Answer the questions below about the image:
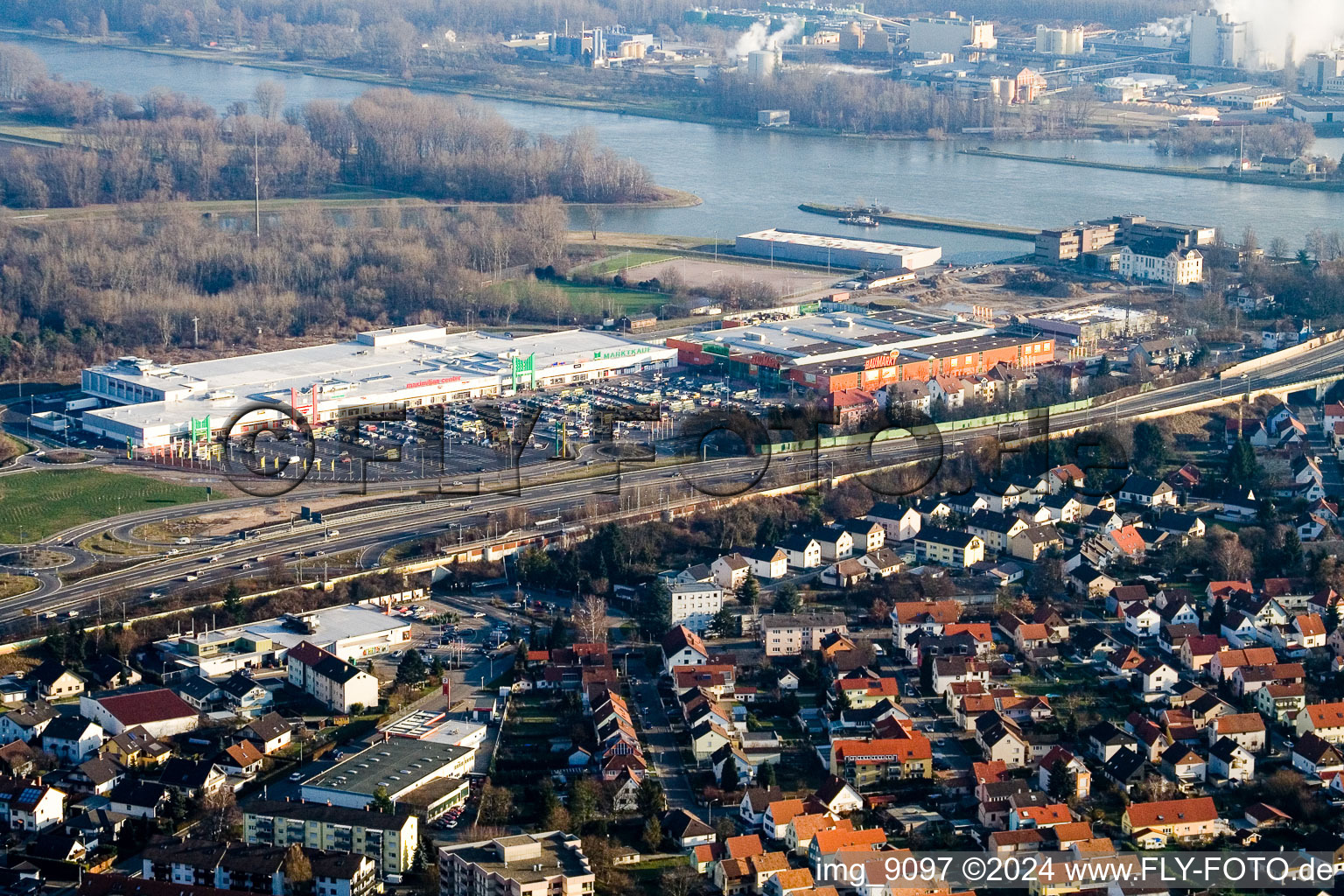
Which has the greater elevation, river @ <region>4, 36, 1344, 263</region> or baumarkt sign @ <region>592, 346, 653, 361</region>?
river @ <region>4, 36, 1344, 263</region>

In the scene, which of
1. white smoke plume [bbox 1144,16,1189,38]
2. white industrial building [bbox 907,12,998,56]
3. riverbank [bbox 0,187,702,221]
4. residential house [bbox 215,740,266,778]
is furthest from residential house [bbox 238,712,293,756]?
white smoke plume [bbox 1144,16,1189,38]

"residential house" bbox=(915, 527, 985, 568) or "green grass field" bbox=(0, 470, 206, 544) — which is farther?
"green grass field" bbox=(0, 470, 206, 544)

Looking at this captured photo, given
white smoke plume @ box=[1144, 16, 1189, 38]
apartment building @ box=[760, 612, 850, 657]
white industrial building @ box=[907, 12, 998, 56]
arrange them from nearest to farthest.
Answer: apartment building @ box=[760, 612, 850, 657] < white industrial building @ box=[907, 12, 998, 56] < white smoke plume @ box=[1144, 16, 1189, 38]

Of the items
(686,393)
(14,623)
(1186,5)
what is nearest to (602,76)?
(1186,5)

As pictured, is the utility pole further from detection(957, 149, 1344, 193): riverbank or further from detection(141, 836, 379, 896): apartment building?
detection(141, 836, 379, 896): apartment building

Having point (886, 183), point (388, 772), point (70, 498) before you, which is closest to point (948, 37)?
point (886, 183)

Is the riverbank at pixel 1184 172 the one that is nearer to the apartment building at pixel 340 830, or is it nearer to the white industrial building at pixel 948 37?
the white industrial building at pixel 948 37
